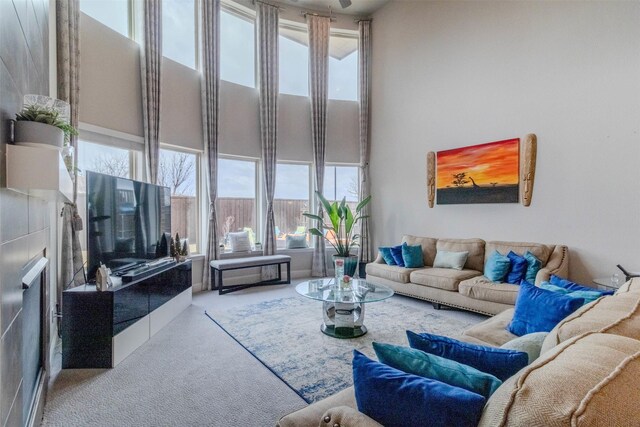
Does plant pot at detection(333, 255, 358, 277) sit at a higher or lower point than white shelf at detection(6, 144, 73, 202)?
lower

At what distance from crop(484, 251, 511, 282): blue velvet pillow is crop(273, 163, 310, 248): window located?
3.53 meters

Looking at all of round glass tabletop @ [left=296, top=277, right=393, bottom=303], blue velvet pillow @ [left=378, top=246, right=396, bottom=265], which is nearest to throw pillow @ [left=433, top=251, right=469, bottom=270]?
blue velvet pillow @ [left=378, top=246, right=396, bottom=265]

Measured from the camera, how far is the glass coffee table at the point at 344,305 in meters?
3.33

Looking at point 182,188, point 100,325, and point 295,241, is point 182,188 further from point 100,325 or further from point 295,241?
point 100,325

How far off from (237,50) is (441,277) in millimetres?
5320

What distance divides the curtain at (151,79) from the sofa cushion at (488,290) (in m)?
4.53

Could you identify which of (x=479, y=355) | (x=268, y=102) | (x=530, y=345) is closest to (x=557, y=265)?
(x=530, y=345)

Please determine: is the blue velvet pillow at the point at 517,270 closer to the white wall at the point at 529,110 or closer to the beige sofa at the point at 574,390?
the white wall at the point at 529,110

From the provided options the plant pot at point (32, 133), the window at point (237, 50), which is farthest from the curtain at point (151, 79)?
the plant pot at point (32, 133)

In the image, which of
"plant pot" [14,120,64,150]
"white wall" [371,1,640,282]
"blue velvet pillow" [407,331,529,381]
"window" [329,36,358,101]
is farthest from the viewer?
"window" [329,36,358,101]

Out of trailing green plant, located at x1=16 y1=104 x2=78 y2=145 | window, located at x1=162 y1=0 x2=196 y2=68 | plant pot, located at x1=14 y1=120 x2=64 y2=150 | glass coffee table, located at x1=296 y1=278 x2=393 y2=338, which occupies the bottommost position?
glass coffee table, located at x1=296 y1=278 x2=393 y2=338

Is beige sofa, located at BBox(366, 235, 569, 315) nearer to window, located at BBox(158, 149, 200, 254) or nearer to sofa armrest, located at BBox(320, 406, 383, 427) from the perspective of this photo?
window, located at BBox(158, 149, 200, 254)

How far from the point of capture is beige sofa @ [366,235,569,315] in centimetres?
380

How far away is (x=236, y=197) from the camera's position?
600cm
